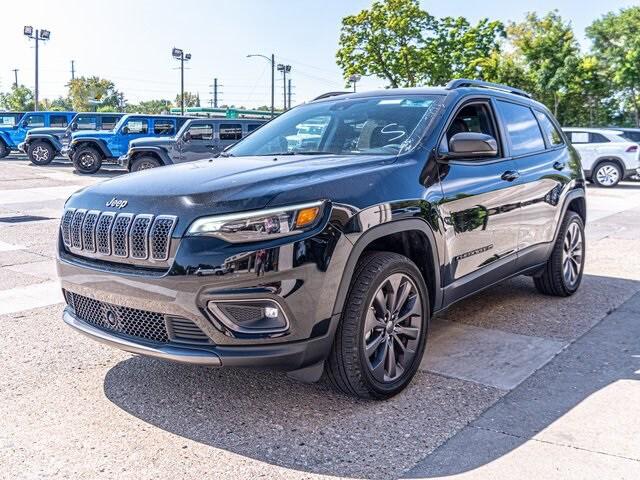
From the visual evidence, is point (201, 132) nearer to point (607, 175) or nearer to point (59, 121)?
point (59, 121)

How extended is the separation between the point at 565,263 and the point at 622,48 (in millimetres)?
39541

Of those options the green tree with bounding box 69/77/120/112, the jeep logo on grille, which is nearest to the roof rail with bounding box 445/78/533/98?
the jeep logo on grille

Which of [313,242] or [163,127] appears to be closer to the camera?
[313,242]

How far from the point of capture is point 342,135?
436 cm

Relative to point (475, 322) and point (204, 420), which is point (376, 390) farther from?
point (475, 322)

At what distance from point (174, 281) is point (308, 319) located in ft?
2.09

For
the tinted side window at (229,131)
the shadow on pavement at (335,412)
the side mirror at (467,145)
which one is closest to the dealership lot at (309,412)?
the shadow on pavement at (335,412)

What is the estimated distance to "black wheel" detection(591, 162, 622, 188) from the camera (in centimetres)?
1864

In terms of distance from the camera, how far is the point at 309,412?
3445 mm

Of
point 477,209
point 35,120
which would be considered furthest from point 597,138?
point 35,120

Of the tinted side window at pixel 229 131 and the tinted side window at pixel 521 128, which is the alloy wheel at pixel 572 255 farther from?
the tinted side window at pixel 229 131

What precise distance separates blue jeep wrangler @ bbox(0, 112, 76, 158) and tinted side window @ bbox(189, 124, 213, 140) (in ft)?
32.7

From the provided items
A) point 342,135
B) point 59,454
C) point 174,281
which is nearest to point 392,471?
point 174,281

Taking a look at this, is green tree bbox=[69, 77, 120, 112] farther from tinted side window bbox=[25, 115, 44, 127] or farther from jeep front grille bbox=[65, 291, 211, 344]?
jeep front grille bbox=[65, 291, 211, 344]
